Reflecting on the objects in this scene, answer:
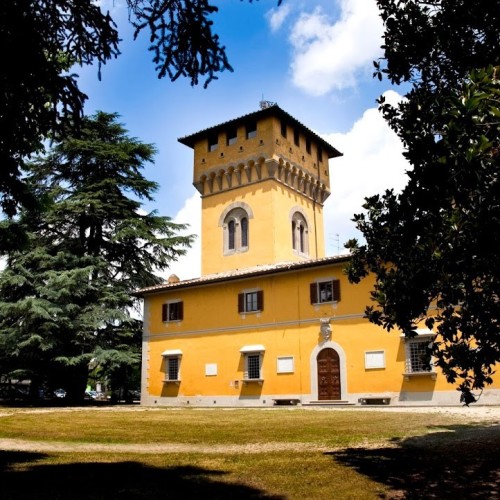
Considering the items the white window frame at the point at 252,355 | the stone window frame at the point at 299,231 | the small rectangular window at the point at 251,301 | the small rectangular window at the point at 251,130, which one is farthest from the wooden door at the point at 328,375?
the small rectangular window at the point at 251,130

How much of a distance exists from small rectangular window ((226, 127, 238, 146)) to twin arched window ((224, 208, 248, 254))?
478 centimetres

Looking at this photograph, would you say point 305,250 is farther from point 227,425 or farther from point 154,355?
point 227,425

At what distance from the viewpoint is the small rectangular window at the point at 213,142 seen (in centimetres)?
3806

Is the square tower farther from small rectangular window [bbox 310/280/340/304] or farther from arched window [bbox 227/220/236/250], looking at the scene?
small rectangular window [bbox 310/280/340/304]

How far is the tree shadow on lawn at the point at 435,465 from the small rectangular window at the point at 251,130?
28160mm

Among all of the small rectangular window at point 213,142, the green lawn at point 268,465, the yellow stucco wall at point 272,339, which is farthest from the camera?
the small rectangular window at point 213,142

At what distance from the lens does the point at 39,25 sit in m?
6.63

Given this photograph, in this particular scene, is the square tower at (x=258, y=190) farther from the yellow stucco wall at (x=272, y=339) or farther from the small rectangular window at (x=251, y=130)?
the yellow stucco wall at (x=272, y=339)

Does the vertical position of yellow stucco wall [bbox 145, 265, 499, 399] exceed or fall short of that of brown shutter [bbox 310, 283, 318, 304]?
it falls short

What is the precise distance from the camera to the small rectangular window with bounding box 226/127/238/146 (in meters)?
37.1

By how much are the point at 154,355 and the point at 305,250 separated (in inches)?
504

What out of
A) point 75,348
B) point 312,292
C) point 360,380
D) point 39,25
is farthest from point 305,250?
point 39,25

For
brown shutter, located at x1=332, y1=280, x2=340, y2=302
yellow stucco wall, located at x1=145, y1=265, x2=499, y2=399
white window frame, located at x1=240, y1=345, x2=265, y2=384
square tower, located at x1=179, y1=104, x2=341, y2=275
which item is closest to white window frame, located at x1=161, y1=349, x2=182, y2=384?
yellow stucco wall, located at x1=145, y1=265, x2=499, y2=399

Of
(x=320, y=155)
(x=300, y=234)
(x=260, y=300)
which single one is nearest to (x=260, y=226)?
(x=300, y=234)
